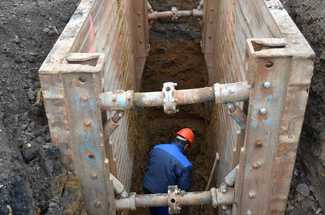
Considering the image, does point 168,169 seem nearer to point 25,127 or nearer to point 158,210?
point 158,210

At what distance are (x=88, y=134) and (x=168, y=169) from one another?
1775 mm

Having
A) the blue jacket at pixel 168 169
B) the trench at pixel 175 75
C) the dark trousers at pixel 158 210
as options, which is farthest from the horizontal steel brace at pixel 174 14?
the dark trousers at pixel 158 210

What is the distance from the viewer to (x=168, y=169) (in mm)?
4773

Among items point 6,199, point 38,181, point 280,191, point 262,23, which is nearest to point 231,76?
point 262,23

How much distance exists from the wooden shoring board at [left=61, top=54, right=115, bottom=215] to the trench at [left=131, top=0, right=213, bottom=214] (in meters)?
3.13

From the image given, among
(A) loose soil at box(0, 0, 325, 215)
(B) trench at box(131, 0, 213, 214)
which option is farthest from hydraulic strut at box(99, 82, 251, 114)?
(B) trench at box(131, 0, 213, 214)

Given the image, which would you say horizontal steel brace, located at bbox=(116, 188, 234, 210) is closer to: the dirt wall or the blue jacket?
the dirt wall

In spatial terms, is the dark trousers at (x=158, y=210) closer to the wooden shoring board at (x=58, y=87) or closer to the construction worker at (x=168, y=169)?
the construction worker at (x=168, y=169)

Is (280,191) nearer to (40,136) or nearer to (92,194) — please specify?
(92,194)

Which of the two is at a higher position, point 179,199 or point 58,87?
point 58,87

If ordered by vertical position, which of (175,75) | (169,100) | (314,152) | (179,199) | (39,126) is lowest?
(175,75)

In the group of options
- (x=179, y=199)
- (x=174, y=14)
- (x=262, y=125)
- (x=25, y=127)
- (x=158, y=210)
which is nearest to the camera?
(x=262, y=125)

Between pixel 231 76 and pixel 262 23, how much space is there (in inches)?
48.3

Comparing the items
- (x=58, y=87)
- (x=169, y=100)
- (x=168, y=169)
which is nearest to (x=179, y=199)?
(x=168, y=169)
